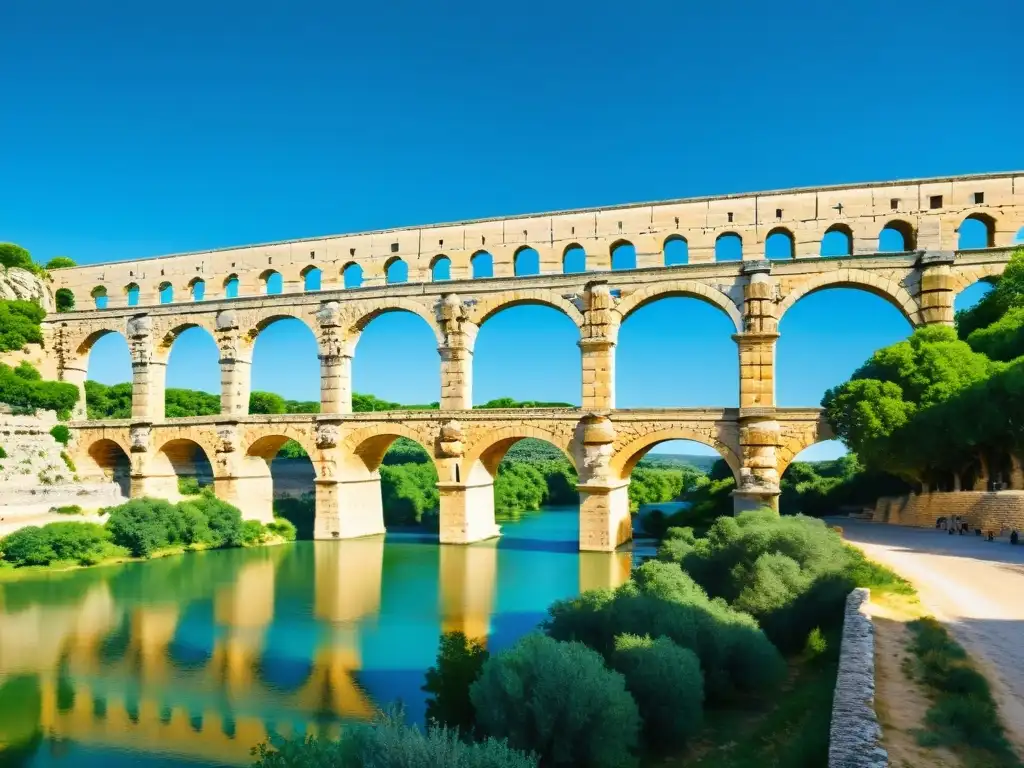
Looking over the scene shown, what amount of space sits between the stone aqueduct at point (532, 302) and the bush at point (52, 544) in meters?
5.21

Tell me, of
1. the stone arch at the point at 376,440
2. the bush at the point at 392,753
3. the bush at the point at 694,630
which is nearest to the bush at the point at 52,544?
the stone arch at the point at 376,440

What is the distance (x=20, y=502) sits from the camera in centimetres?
2230

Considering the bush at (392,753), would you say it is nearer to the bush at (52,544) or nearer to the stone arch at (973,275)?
the bush at (52,544)

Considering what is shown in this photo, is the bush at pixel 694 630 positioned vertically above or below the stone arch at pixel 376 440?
below

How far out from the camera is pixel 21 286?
30.8 metres

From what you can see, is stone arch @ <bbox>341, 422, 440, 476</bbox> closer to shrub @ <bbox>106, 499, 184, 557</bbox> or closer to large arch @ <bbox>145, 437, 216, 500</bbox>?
large arch @ <bbox>145, 437, 216, 500</bbox>

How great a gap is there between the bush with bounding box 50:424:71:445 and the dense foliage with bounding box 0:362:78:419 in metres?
1.32

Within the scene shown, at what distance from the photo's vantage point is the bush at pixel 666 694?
8.12 m

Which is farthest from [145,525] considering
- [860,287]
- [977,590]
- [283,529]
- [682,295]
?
[860,287]

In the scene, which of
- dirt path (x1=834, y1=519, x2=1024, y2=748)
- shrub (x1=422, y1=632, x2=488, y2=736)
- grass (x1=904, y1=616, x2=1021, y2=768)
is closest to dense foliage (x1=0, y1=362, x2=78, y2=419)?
shrub (x1=422, y1=632, x2=488, y2=736)

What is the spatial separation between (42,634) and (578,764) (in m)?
12.1

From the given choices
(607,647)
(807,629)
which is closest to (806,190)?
(807,629)

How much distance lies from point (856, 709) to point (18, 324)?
1283 inches

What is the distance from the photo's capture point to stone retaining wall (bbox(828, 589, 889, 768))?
199 inches
